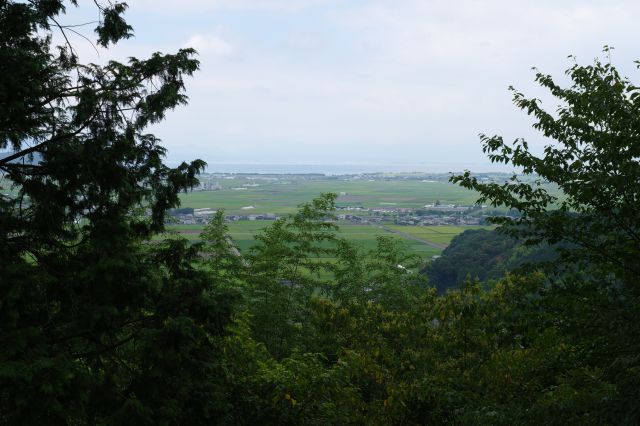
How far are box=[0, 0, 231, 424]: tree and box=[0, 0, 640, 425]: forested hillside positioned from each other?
2 cm

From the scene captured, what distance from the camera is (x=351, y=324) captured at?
902cm

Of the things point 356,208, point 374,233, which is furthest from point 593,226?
point 356,208

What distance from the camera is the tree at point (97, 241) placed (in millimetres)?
5227

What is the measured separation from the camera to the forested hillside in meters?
5.24

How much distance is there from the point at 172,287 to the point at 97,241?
3.12 feet

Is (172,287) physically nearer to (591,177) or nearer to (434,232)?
(591,177)

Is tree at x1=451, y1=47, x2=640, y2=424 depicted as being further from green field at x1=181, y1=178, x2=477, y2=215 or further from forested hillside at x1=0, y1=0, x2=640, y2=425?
green field at x1=181, y1=178, x2=477, y2=215

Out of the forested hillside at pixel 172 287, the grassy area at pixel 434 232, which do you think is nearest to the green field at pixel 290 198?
the grassy area at pixel 434 232

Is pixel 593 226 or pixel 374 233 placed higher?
pixel 593 226

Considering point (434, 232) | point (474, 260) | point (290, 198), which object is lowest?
point (434, 232)

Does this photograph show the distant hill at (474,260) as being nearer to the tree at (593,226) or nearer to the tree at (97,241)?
the tree at (593,226)

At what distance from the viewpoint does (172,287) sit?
5879mm

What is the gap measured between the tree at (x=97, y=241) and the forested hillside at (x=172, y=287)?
23 mm

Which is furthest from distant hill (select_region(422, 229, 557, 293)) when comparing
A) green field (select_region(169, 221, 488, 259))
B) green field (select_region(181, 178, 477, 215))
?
green field (select_region(181, 178, 477, 215))
